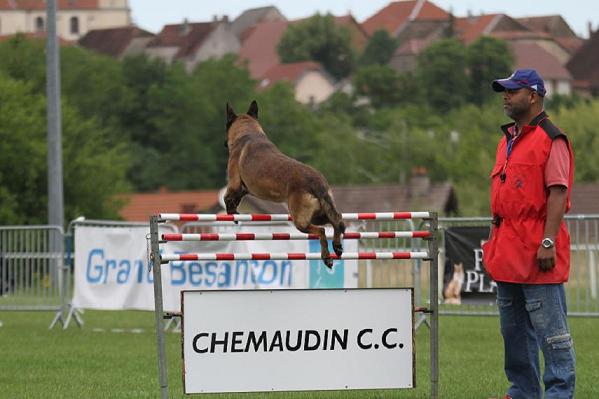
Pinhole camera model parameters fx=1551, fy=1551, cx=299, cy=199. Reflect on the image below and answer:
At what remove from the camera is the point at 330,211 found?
9.30 metres

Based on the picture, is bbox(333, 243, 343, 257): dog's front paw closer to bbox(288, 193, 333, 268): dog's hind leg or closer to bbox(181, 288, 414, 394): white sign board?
bbox(288, 193, 333, 268): dog's hind leg

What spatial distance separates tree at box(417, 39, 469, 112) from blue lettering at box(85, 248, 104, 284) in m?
105

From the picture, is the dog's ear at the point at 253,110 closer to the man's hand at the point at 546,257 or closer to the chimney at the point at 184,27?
the man's hand at the point at 546,257

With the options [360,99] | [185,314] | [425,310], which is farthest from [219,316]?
[360,99]

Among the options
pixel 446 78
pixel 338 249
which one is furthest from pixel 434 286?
pixel 446 78

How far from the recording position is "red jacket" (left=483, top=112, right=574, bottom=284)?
9.31 metres

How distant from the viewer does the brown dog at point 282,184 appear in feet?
30.5

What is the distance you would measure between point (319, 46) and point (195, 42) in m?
15.0

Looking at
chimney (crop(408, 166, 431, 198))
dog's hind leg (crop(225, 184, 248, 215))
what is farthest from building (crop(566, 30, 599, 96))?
dog's hind leg (crop(225, 184, 248, 215))

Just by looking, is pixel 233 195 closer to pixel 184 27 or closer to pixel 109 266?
pixel 109 266

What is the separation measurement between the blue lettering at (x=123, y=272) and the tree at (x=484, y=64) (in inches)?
4147

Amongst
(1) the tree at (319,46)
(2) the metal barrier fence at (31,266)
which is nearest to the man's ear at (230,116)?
(2) the metal barrier fence at (31,266)

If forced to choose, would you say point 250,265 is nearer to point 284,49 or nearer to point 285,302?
point 285,302

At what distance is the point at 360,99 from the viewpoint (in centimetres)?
14075
